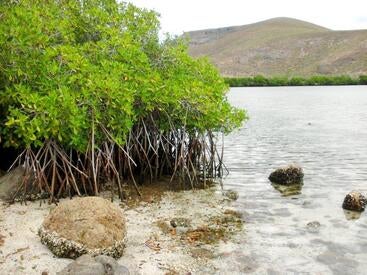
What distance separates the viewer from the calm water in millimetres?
8609

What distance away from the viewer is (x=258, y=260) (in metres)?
8.54

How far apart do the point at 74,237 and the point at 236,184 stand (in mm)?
7140

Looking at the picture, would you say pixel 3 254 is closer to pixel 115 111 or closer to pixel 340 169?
pixel 115 111

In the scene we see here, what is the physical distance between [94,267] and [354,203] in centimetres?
695

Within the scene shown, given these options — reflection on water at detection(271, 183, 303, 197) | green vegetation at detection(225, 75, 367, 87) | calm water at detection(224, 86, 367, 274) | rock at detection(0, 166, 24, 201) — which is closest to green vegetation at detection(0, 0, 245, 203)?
rock at detection(0, 166, 24, 201)

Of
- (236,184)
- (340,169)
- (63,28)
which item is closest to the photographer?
(63,28)

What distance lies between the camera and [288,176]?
47.8 feet

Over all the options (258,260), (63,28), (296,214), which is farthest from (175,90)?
(258,260)

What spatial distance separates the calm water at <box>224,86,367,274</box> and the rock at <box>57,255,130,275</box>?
7.08 ft

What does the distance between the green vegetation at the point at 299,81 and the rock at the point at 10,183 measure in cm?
9195

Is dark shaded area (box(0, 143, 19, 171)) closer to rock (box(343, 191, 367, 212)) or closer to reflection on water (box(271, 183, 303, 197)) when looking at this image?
reflection on water (box(271, 183, 303, 197))

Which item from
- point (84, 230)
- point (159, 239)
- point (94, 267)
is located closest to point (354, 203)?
point (159, 239)

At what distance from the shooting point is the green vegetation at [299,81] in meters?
101

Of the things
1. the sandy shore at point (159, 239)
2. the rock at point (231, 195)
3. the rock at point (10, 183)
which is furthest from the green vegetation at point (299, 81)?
the rock at point (10, 183)
